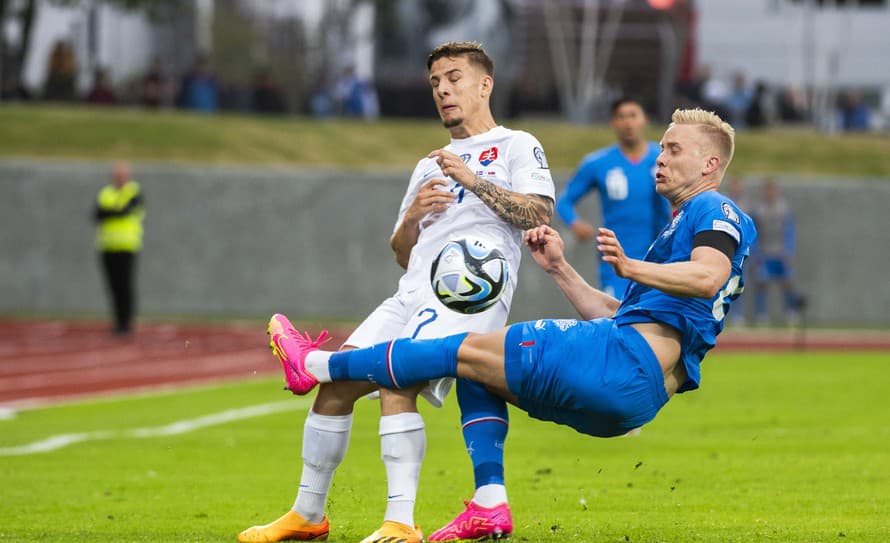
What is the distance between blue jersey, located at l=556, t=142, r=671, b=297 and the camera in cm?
1105

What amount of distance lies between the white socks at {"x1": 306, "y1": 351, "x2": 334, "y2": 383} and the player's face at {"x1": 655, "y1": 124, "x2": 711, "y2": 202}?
1.52 m

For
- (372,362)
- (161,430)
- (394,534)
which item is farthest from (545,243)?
(161,430)

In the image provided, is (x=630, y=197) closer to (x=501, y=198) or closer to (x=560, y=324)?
(x=501, y=198)

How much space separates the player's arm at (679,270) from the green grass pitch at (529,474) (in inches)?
55.4

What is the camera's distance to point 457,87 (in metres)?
6.49

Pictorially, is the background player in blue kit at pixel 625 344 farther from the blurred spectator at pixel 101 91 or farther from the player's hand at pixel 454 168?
the blurred spectator at pixel 101 91

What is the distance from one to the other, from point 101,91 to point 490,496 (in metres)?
26.1

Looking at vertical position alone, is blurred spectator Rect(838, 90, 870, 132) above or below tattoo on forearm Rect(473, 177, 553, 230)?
below

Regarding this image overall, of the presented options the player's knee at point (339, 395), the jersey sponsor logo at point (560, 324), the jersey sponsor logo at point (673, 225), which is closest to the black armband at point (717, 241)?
the jersey sponsor logo at point (673, 225)

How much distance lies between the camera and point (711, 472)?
9.26m

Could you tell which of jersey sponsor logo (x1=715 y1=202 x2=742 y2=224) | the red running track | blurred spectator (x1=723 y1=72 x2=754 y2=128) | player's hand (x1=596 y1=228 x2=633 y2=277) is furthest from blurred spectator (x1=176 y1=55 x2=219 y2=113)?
player's hand (x1=596 y1=228 x2=633 y2=277)

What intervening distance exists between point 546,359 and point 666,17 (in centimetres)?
2658

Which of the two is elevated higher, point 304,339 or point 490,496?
point 304,339

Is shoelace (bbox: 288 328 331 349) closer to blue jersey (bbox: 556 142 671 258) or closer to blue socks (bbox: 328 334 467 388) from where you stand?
blue socks (bbox: 328 334 467 388)
